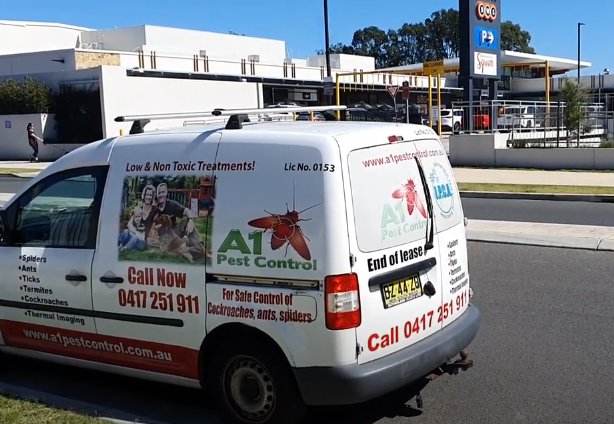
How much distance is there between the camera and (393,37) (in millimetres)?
144875

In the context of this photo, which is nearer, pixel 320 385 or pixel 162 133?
pixel 320 385

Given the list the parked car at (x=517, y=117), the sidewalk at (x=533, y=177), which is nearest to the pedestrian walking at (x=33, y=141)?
the sidewalk at (x=533, y=177)

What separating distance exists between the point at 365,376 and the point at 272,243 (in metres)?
0.93

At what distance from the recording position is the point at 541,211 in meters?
14.2

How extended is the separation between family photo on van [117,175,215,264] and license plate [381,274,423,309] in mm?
1109

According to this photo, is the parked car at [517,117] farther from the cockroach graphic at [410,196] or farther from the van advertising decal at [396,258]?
the van advertising decal at [396,258]

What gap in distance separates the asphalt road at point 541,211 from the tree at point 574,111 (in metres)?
9.19

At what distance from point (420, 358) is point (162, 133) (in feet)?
7.41

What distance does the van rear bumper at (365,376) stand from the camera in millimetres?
4242

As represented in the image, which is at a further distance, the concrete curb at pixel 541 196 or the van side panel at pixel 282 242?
the concrete curb at pixel 541 196

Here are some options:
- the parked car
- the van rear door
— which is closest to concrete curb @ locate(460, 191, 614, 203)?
the parked car

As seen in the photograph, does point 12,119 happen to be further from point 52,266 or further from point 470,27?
point 52,266

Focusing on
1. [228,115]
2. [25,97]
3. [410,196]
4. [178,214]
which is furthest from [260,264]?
[25,97]

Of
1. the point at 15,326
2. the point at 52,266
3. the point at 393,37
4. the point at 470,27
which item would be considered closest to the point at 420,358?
the point at 52,266
